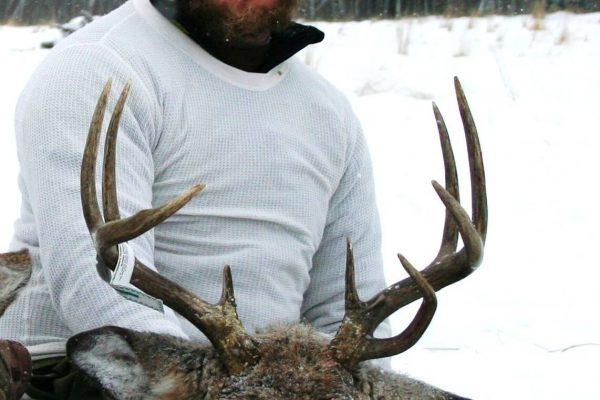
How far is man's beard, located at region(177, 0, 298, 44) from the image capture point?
4.38 metres

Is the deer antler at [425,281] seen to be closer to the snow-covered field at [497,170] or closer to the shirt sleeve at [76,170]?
the shirt sleeve at [76,170]

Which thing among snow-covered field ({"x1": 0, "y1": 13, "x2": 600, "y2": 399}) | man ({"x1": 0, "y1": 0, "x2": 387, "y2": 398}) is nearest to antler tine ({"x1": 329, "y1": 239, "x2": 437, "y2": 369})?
man ({"x1": 0, "y1": 0, "x2": 387, "y2": 398})

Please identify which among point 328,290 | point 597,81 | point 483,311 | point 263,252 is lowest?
point 597,81

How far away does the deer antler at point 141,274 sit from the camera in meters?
3.10

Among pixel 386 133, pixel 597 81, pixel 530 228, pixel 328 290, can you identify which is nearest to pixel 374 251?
pixel 328 290

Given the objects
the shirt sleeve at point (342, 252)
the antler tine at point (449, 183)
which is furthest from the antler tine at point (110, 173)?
the shirt sleeve at point (342, 252)

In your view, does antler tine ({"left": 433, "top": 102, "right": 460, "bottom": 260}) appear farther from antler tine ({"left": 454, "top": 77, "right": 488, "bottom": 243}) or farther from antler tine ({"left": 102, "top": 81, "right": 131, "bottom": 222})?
antler tine ({"left": 102, "top": 81, "right": 131, "bottom": 222})

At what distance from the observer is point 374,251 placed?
4910 mm

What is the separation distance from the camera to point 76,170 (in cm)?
384

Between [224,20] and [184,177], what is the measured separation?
0.67m

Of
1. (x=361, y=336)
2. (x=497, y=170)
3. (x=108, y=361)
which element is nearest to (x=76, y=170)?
(x=108, y=361)

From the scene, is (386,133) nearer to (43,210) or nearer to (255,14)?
(255,14)

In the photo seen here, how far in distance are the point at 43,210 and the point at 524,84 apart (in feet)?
35.4

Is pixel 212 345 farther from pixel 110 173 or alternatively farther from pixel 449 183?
pixel 449 183
